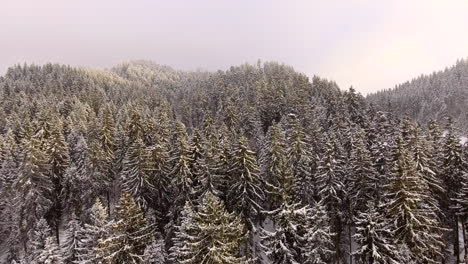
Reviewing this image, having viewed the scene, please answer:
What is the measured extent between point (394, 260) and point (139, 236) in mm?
21368

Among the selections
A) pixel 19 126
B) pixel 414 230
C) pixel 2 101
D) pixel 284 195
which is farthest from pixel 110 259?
pixel 2 101

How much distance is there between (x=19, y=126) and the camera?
83.1 m

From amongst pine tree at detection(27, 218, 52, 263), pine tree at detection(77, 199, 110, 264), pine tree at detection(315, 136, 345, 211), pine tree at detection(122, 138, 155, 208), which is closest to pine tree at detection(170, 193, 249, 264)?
pine tree at detection(77, 199, 110, 264)

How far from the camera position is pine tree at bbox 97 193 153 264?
32.8m

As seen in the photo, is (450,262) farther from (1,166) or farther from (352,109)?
(1,166)

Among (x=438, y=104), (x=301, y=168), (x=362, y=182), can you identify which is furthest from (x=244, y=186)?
(x=438, y=104)

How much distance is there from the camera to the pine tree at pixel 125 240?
32.8 meters

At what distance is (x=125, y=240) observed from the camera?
3334 cm

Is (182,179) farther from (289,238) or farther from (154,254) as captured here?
(289,238)

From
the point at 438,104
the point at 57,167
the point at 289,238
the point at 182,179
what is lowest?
the point at 289,238

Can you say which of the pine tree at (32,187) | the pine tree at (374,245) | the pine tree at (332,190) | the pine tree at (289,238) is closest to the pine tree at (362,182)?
the pine tree at (332,190)

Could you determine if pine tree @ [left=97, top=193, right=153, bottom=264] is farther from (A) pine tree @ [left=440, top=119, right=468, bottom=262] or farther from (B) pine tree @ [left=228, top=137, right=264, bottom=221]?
(A) pine tree @ [left=440, top=119, right=468, bottom=262]

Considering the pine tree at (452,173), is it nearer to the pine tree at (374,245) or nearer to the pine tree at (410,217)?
the pine tree at (410,217)

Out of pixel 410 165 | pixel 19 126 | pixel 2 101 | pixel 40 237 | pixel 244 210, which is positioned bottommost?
pixel 40 237
